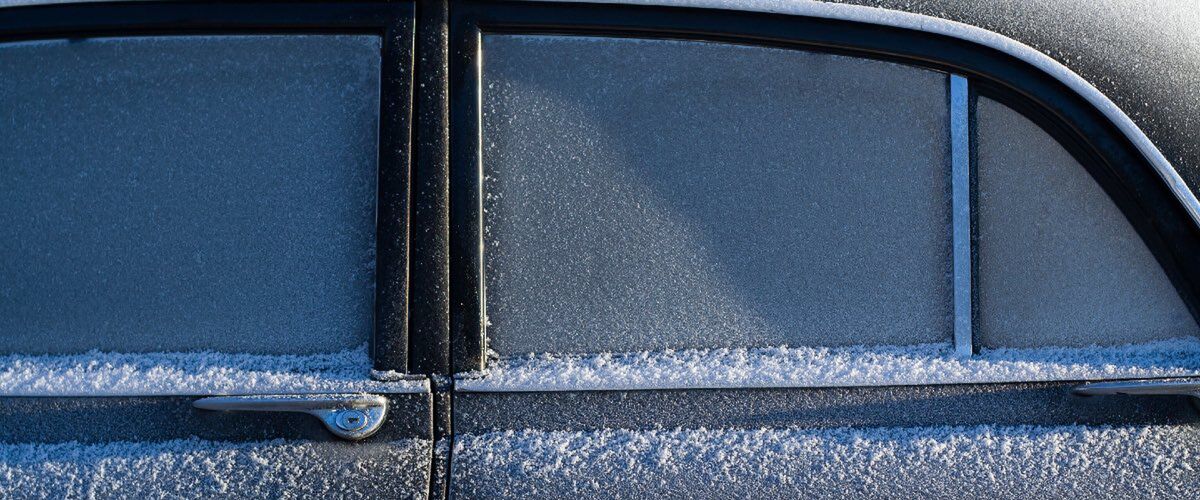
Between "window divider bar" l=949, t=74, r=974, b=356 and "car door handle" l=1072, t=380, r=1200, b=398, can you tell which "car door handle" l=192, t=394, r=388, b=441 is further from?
"car door handle" l=1072, t=380, r=1200, b=398

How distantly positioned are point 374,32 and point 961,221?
0.98 metres

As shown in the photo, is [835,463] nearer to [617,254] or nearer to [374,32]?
[617,254]

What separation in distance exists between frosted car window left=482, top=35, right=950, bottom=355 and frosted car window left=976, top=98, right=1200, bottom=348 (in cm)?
8

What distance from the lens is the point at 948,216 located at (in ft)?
4.43

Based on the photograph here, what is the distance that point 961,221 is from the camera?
53.1 inches

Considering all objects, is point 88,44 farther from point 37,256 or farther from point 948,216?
point 948,216

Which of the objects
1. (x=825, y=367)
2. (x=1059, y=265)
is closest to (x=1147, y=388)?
(x=1059, y=265)

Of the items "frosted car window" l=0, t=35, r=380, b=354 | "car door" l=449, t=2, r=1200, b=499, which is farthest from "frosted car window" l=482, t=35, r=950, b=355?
"frosted car window" l=0, t=35, r=380, b=354

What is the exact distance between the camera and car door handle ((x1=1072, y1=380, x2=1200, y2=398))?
1.29 meters

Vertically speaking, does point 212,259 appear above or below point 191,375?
above

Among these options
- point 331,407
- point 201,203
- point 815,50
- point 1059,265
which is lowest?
point 331,407

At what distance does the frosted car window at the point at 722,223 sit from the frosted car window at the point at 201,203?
239 millimetres

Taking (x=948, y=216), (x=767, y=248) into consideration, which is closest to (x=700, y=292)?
(x=767, y=248)

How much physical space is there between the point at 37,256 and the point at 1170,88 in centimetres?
183
